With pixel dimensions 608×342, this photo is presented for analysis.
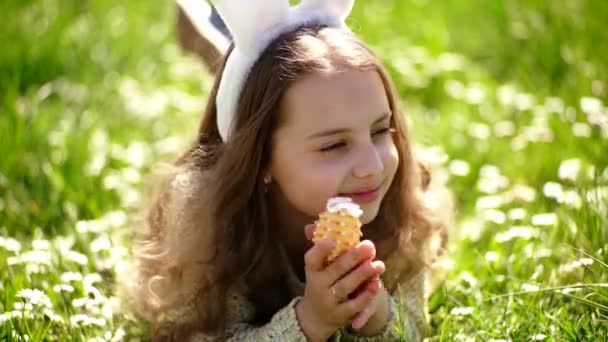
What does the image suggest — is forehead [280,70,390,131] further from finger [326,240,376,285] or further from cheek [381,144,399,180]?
finger [326,240,376,285]

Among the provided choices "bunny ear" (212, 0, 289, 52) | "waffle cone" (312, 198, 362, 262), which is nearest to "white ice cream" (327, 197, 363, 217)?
"waffle cone" (312, 198, 362, 262)

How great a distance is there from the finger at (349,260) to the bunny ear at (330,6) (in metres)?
0.63

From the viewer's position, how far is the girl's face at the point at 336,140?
6.82ft

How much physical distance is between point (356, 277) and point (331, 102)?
1.28 ft

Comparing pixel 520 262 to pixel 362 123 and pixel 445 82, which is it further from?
pixel 445 82

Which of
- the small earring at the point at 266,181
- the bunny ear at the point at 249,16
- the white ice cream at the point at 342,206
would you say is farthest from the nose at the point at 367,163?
the bunny ear at the point at 249,16

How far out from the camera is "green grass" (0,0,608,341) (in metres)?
2.34

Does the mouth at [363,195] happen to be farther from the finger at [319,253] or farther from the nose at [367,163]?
the finger at [319,253]

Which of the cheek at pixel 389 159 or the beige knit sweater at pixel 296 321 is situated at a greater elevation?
the cheek at pixel 389 159

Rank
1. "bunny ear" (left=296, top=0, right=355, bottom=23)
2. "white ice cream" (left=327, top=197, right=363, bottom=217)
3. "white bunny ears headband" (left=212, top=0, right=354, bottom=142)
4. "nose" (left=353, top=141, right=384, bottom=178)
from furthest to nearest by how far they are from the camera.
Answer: "bunny ear" (left=296, top=0, right=355, bottom=23) < "white bunny ears headband" (left=212, top=0, right=354, bottom=142) < "nose" (left=353, top=141, right=384, bottom=178) < "white ice cream" (left=327, top=197, right=363, bottom=217)

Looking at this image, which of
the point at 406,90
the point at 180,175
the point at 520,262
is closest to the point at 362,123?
the point at 180,175

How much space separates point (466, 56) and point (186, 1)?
1.64 meters

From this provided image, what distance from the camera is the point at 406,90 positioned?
4.09m

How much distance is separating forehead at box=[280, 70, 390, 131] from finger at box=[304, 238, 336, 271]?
0.27 m
